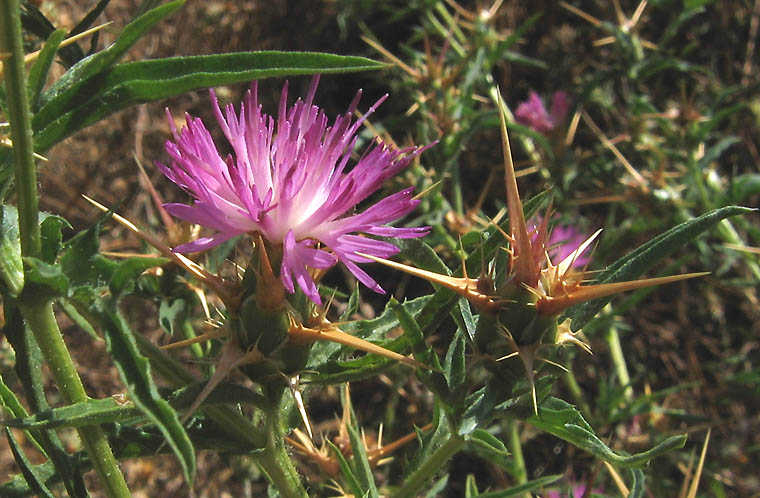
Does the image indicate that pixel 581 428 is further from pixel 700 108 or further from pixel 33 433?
pixel 700 108

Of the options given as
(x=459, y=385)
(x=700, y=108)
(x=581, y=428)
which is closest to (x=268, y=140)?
(x=459, y=385)

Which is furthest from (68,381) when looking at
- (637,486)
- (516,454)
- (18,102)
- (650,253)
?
(516,454)

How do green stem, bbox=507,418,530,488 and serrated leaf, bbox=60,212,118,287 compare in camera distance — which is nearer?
serrated leaf, bbox=60,212,118,287

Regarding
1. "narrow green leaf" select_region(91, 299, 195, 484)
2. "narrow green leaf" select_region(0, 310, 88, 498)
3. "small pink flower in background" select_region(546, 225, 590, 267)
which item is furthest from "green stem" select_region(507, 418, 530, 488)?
"narrow green leaf" select_region(91, 299, 195, 484)

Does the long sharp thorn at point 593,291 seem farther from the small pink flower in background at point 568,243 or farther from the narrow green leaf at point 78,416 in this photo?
the small pink flower in background at point 568,243

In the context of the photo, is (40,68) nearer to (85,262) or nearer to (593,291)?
(85,262)

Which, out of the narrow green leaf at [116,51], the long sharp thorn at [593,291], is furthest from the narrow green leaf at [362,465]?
the narrow green leaf at [116,51]

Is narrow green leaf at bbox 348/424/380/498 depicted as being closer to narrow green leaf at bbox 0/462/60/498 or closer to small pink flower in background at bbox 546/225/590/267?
narrow green leaf at bbox 0/462/60/498
